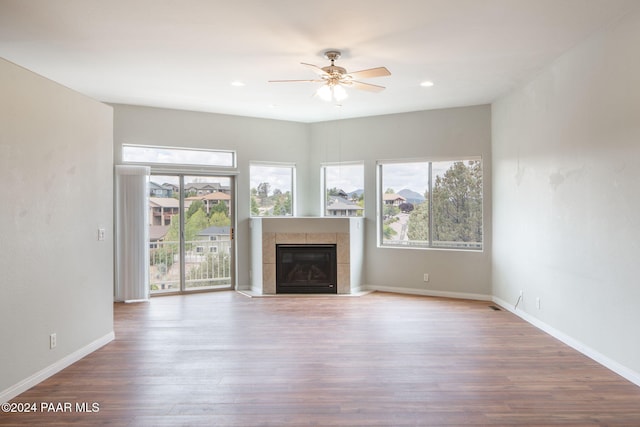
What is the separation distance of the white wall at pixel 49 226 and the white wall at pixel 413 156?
12.6ft

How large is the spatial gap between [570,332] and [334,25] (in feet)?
12.0

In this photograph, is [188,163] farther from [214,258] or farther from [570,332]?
[570,332]

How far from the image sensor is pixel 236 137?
269 inches

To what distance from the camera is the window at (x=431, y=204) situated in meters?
6.23

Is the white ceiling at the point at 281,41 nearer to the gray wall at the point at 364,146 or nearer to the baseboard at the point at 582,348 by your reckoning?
the gray wall at the point at 364,146

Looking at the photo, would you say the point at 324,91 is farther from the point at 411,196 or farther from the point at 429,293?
the point at 429,293

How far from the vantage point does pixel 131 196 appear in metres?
6.03

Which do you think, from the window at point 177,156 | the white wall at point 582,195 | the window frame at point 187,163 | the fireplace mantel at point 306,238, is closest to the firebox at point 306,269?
the fireplace mantel at point 306,238

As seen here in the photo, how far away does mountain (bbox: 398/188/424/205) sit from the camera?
6615 millimetres

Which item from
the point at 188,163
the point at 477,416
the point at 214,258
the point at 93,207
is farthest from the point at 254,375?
the point at 188,163

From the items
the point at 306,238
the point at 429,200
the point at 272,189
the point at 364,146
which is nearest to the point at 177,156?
the point at 272,189

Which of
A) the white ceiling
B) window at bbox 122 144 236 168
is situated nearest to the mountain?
the white ceiling

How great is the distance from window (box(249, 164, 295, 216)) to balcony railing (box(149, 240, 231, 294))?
86cm

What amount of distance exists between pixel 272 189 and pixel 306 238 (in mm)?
1197
